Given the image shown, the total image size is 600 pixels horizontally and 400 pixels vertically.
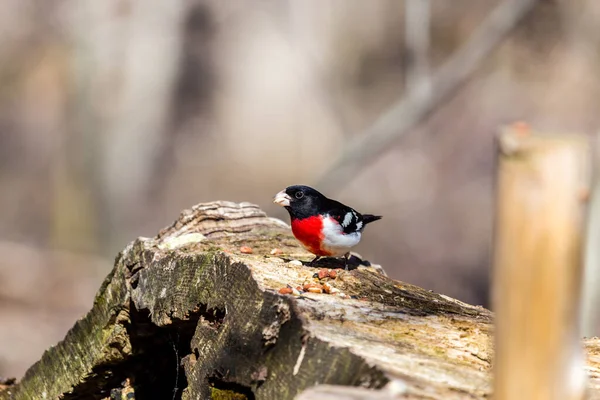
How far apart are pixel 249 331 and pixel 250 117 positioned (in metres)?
13.2

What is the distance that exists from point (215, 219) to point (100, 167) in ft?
34.8

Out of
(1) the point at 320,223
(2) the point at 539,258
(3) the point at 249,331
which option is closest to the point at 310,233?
(1) the point at 320,223

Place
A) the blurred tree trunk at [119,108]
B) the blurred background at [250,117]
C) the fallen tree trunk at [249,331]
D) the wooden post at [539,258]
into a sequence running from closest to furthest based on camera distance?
the wooden post at [539,258], the fallen tree trunk at [249,331], the blurred background at [250,117], the blurred tree trunk at [119,108]

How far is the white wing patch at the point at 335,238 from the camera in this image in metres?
4.66

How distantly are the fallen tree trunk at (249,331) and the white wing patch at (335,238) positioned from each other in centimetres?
15

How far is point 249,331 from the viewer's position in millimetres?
3217

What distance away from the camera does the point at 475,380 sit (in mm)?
2754

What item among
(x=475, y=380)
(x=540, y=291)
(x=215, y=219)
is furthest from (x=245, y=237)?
(x=540, y=291)

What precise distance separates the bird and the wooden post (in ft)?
7.27

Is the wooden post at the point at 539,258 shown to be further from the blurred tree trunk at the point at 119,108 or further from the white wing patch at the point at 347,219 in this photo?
the blurred tree trunk at the point at 119,108

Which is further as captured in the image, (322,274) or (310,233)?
(310,233)

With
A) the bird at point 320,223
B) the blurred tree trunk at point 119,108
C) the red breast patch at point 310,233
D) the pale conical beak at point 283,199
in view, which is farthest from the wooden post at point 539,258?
the blurred tree trunk at point 119,108

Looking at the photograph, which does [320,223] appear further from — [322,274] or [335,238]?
[322,274]

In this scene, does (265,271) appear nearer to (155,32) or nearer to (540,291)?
(540,291)
